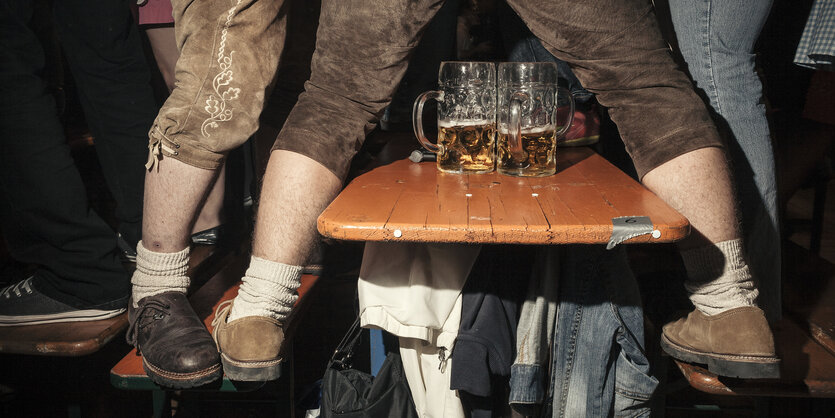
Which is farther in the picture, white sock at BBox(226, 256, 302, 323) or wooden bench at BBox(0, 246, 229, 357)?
wooden bench at BBox(0, 246, 229, 357)

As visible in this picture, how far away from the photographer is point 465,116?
1229 mm

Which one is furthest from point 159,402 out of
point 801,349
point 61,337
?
point 801,349

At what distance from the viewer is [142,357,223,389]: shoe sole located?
115 cm

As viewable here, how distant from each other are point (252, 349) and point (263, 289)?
11 cm

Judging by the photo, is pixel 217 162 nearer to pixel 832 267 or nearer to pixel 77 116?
pixel 832 267

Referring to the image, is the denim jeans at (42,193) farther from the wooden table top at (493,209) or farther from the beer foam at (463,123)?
the beer foam at (463,123)

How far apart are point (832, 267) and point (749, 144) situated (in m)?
0.69

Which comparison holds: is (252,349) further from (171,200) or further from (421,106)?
(421,106)

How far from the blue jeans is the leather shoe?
1125 millimetres

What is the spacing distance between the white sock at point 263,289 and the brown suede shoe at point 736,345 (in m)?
0.73

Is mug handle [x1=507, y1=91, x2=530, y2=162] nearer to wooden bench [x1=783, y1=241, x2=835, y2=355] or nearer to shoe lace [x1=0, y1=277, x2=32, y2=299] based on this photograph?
wooden bench [x1=783, y1=241, x2=835, y2=355]

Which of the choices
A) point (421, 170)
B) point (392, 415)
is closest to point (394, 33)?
point (421, 170)

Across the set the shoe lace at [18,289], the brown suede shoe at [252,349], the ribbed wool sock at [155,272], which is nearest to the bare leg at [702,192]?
the brown suede shoe at [252,349]

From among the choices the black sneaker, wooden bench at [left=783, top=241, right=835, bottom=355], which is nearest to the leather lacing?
the black sneaker
